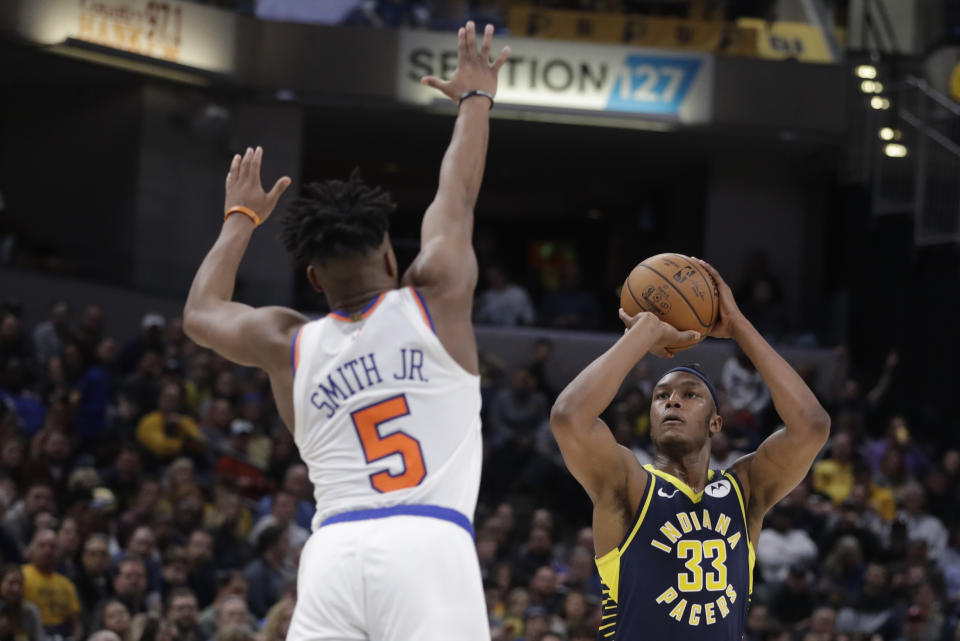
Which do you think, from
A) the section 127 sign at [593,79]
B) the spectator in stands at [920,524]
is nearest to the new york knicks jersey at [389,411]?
the spectator in stands at [920,524]

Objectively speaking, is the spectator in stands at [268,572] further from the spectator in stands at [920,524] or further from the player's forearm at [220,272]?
the player's forearm at [220,272]

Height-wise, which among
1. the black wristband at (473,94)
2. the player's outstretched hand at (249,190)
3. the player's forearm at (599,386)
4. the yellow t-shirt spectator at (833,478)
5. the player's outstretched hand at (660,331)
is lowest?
the yellow t-shirt spectator at (833,478)

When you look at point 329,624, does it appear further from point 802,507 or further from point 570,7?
point 570,7

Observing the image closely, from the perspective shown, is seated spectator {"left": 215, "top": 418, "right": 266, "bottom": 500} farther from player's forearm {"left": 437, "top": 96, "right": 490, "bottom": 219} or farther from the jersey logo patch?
player's forearm {"left": 437, "top": 96, "right": 490, "bottom": 219}

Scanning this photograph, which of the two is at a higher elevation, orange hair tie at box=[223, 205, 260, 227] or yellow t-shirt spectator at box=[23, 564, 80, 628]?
orange hair tie at box=[223, 205, 260, 227]

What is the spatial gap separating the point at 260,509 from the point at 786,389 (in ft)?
23.1

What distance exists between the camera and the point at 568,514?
13.1 meters

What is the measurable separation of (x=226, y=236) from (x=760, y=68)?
13855mm

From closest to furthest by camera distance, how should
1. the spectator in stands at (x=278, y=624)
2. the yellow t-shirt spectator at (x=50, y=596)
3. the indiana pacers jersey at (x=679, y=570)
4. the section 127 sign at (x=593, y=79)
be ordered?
the indiana pacers jersey at (x=679, y=570), the spectator in stands at (x=278, y=624), the yellow t-shirt spectator at (x=50, y=596), the section 127 sign at (x=593, y=79)

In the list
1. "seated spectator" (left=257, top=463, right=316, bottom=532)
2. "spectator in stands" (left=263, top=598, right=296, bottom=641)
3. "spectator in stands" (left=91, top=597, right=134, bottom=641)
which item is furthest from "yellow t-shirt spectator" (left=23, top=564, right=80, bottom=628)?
"seated spectator" (left=257, top=463, right=316, bottom=532)

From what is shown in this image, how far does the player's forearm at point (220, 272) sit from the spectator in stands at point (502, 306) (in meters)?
12.2

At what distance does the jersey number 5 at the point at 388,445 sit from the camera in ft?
12.1

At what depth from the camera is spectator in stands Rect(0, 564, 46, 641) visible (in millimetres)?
8820

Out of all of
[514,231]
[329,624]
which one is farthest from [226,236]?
[514,231]
